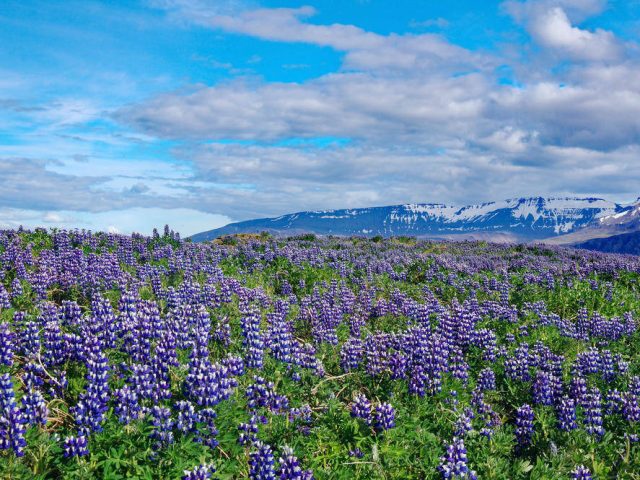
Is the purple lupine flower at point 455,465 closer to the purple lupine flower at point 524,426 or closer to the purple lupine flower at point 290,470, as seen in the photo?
the purple lupine flower at point 290,470

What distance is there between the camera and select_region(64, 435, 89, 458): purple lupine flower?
4.57 meters

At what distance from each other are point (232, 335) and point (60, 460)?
12.3ft

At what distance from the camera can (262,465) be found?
187 inches

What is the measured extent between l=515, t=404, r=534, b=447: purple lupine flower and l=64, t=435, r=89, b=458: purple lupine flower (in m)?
4.99

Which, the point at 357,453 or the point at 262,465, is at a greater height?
the point at 262,465

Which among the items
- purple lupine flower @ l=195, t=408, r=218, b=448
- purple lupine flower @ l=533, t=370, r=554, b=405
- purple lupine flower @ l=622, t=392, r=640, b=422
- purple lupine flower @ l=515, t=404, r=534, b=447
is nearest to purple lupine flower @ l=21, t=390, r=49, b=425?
purple lupine flower @ l=195, t=408, r=218, b=448

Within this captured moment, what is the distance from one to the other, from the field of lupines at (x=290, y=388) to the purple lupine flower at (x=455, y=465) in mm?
24

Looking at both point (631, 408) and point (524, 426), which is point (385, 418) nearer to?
point (524, 426)

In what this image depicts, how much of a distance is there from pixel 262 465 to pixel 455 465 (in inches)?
76.0

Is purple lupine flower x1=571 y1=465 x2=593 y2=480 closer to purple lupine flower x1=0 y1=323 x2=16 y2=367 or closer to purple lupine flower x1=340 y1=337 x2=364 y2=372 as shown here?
purple lupine flower x1=340 y1=337 x2=364 y2=372

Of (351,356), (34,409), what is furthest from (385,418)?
(34,409)

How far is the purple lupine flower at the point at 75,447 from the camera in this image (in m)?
4.57

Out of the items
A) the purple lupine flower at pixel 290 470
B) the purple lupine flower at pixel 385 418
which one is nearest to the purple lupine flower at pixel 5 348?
the purple lupine flower at pixel 290 470

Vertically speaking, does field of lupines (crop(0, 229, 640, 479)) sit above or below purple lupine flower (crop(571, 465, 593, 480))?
above
